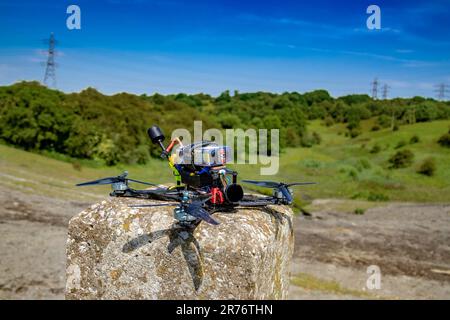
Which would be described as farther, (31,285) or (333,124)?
(333,124)

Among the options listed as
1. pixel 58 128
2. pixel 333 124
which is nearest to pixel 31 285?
pixel 58 128

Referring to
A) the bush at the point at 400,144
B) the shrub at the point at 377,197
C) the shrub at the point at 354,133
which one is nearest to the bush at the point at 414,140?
the bush at the point at 400,144

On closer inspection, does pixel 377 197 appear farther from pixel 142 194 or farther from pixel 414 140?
pixel 142 194

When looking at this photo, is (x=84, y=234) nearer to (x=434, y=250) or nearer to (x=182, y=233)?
(x=182, y=233)

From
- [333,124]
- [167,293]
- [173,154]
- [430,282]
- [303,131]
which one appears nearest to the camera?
[167,293]

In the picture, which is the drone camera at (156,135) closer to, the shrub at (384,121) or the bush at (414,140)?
the bush at (414,140)

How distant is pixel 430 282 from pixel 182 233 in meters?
23.5

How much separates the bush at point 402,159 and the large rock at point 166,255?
6693 cm

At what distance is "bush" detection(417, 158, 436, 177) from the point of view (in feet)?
201

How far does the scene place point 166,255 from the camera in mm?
4730

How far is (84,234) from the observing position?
520 cm

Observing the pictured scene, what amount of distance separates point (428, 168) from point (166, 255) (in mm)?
64310

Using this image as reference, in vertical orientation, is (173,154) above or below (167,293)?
above

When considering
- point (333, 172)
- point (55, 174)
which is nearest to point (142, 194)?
point (55, 174)
